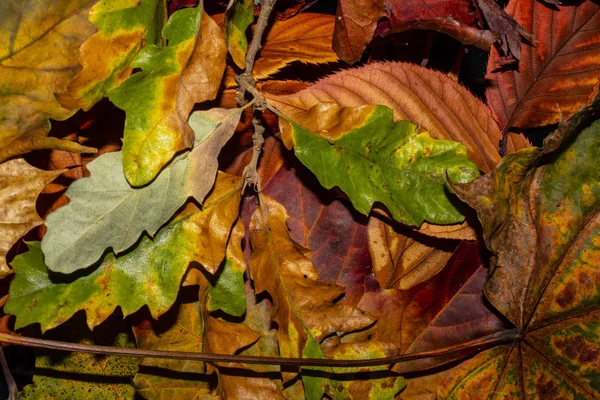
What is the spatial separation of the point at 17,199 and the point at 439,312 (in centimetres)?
85

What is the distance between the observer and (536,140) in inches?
55.8

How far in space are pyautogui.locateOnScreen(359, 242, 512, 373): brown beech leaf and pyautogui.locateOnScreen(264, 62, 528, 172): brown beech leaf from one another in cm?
22

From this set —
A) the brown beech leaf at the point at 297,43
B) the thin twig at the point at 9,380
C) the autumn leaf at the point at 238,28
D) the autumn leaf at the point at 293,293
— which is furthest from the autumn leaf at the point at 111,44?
the thin twig at the point at 9,380

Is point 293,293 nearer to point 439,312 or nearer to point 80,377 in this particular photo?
point 439,312

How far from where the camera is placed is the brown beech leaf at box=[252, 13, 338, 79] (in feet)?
4.28

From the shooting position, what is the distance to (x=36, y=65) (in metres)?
1.18

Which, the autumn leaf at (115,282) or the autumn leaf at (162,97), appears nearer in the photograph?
the autumn leaf at (162,97)


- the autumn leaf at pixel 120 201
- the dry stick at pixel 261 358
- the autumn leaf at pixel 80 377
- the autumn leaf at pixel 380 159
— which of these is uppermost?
the autumn leaf at pixel 380 159

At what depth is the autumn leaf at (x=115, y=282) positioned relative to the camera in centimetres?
113

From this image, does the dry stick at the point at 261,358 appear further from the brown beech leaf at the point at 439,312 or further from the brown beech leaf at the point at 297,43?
the brown beech leaf at the point at 297,43

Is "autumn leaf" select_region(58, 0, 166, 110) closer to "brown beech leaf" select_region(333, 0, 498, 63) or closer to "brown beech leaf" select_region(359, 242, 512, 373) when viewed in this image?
"brown beech leaf" select_region(333, 0, 498, 63)

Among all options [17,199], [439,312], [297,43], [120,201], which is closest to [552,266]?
[439,312]

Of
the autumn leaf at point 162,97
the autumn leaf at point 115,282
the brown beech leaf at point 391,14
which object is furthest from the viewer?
the brown beech leaf at point 391,14

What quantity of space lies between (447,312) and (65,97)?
0.83 m
